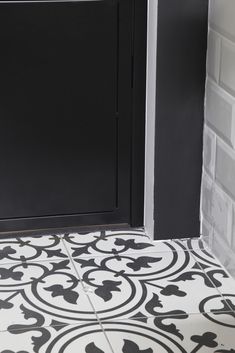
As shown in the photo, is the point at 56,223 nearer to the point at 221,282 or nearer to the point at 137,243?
the point at 137,243

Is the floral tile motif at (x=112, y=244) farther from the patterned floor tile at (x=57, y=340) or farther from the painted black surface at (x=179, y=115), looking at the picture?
the patterned floor tile at (x=57, y=340)

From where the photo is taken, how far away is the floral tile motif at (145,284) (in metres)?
2.46

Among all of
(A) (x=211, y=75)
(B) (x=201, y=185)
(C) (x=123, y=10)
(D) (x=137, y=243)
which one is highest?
(C) (x=123, y=10)

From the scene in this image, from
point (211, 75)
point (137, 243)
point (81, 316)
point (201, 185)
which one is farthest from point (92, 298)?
point (211, 75)

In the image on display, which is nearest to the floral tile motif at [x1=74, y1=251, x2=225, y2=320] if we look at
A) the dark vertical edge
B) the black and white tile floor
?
the black and white tile floor

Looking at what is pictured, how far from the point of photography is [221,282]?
8.59ft

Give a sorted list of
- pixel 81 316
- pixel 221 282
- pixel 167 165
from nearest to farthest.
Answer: pixel 81 316 → pixel 221 282 → pixel 167 165

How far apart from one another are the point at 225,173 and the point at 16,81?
0.72 meters

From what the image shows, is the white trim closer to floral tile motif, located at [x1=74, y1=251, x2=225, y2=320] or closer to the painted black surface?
the painted black surface

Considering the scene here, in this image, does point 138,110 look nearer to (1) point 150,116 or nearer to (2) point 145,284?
(1) point 150,116

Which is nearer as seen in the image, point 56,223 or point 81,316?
point 81,316

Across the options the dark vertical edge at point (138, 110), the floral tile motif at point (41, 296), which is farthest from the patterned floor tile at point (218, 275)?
the floral tile motif at point (41, 296)

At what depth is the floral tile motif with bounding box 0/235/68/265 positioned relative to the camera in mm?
2740

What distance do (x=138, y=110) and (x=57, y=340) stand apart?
2.87ft
